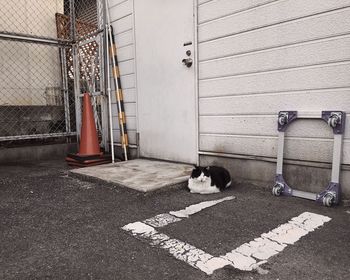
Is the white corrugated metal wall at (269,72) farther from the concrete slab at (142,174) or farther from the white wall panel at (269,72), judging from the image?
the concrete slab at (142,174)

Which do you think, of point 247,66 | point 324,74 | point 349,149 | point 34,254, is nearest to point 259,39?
point 247,66

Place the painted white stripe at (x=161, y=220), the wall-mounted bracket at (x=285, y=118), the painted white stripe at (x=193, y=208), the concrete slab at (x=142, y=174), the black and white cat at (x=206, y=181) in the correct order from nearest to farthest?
the painted white stripe at (x=161, y=220) → the painted white stripe at (x=193, y=208) → the wall-mounted bracket at (x=285, y=118) → the black and white cat at (x=206, y=181) → the concrete slab at (x=142, y=174)

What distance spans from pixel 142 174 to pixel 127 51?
2.04m

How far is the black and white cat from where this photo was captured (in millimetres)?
2785

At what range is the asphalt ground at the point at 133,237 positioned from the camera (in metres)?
1.49

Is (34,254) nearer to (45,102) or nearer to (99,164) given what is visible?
(99,164)

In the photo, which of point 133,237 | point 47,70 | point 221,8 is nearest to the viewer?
point 133,237

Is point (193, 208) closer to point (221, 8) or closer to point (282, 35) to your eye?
point (282, 35)

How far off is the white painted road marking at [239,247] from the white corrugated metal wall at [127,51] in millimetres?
2426

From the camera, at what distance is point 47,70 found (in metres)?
5.51

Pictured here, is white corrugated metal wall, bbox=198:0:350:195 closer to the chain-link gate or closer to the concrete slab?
the concrete slab

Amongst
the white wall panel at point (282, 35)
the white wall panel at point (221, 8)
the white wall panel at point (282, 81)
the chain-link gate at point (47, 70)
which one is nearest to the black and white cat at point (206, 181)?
the white wall panel at point (282, 81)

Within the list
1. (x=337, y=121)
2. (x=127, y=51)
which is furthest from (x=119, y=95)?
(x=337, y=121)

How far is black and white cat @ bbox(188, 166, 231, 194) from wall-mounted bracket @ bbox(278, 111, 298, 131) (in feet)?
2.34
